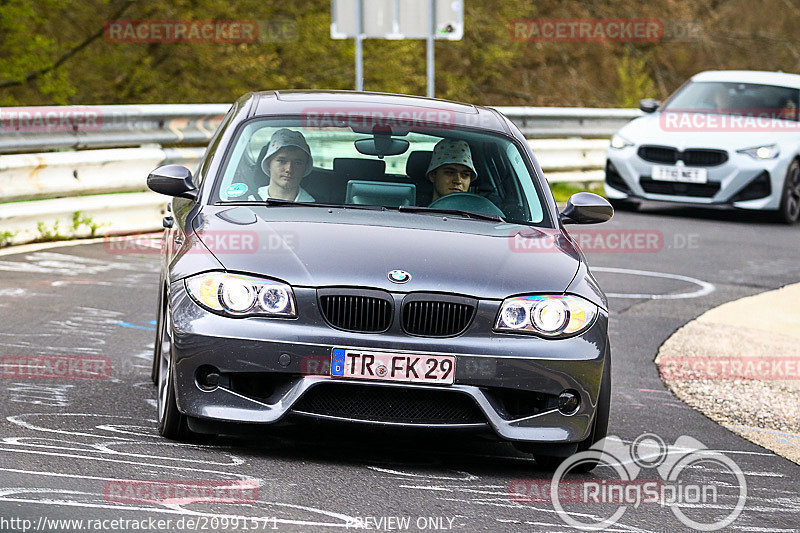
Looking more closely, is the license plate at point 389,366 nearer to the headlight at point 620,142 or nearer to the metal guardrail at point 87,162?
the metal guardrail at point 87,162

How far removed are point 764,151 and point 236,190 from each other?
11485 mm

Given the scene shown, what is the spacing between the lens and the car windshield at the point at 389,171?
21.6 ft

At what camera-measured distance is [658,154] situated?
56.5 feet

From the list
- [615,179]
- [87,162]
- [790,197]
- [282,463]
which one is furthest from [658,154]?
[282,463]

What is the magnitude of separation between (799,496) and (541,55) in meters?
34.1

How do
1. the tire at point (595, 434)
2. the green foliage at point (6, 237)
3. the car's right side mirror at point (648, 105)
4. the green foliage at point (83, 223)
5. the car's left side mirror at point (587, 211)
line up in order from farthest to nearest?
the car's right side mirror at point (648, 105) → the green foliage at point (83, 223) → the green foliage at point (6, 237) → the car's left side mirror at point (587, 211) → the tire at point (595, 434)

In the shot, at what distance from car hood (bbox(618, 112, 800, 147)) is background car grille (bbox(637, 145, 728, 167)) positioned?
6cm

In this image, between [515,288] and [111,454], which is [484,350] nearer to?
[515,288]

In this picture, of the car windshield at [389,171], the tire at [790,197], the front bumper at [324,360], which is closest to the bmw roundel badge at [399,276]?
the front bumper at [324,360]

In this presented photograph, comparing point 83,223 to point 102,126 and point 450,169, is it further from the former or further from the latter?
point 450,169

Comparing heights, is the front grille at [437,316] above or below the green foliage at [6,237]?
above

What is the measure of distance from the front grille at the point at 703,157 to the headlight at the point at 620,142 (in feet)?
2.45

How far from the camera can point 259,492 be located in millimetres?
4996

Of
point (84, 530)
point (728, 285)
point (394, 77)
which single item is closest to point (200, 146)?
point (728, 285)
